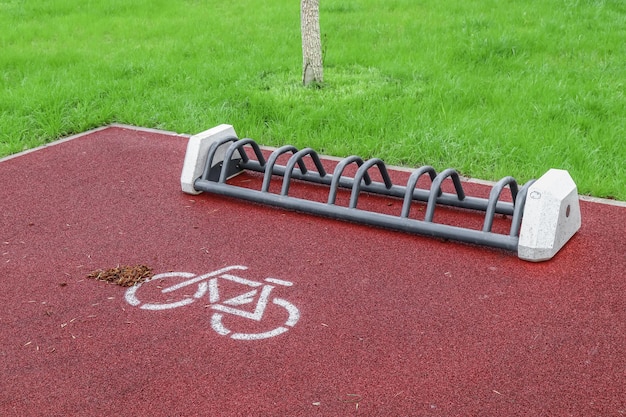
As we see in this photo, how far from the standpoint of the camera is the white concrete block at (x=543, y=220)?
4.79 metres

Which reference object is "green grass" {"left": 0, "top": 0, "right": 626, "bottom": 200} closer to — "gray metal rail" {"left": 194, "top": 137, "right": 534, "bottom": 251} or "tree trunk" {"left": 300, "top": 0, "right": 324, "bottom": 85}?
"tree trunk" {"left": 300, "top": 0, "right": 324, "bottom": 85}

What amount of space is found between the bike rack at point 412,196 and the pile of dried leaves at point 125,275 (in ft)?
3.98

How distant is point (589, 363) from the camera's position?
3.79m

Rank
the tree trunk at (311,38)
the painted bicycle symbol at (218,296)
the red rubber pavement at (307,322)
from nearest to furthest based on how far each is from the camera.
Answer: the red rubber pavement at (307,322), the painted bicycle symbol at (218,296), the tree trunk at (311,38)

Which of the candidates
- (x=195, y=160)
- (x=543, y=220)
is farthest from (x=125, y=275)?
(x=543, y=220)

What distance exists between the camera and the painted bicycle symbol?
4.24 metres

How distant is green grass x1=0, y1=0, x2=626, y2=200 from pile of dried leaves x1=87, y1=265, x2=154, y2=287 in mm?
2642

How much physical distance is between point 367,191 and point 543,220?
1.56m

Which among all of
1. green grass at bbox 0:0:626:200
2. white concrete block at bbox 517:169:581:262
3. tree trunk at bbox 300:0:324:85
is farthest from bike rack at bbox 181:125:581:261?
tree trunk at bbox 300:0:324:85

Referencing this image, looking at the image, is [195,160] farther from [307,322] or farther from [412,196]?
[307,322]

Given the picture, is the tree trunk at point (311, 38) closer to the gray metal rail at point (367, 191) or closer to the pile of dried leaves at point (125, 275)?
the gray metal rail at point (367, 191)

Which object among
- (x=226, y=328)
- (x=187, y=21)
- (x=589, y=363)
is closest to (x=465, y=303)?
(x=589, y=363)

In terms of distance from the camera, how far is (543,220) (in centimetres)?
480

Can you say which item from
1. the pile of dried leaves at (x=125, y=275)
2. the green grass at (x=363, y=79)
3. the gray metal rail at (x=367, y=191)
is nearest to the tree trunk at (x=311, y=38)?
the green grass at (x=363, y=79)
